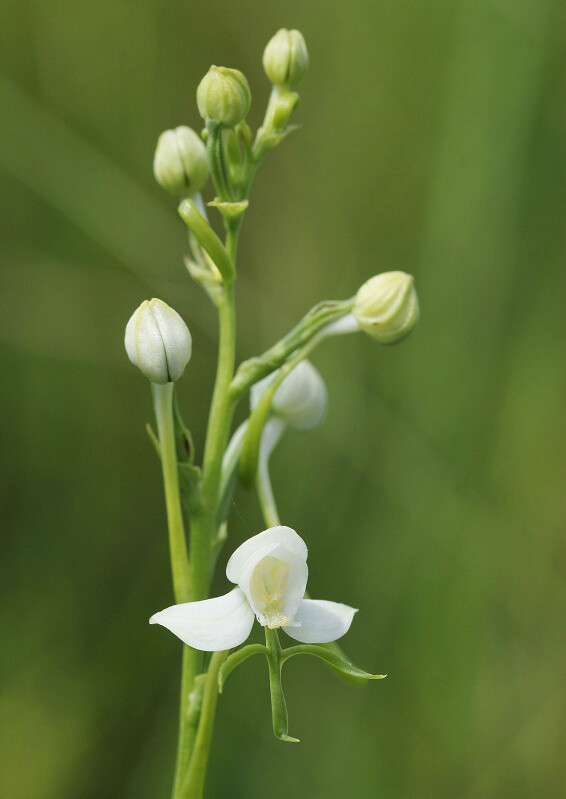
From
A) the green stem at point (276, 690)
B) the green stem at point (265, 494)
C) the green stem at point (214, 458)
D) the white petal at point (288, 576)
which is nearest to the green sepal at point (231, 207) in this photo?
the green stem at point (214, 458)

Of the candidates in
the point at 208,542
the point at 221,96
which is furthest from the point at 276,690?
the point at 221,96

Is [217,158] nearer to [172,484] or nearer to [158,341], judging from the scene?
[158,341]

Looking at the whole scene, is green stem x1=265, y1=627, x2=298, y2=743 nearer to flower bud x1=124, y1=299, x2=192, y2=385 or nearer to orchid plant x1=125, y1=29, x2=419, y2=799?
orchid plant x1=125, y1=29, x2=419, y2=799

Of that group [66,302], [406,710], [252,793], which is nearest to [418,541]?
[406,710]

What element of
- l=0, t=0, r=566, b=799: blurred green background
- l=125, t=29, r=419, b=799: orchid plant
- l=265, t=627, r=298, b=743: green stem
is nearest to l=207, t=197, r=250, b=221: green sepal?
l=125, t=29, r=419, b=799: orchid plant

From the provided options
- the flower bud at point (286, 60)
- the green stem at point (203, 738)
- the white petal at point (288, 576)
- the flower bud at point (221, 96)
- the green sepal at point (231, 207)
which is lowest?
the green stem at point (203, 738)

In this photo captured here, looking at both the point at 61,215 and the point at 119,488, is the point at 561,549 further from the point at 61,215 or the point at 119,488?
the point at 61,215

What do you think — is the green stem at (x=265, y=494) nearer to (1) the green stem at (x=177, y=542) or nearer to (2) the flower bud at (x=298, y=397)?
(2) the flower bud at (x=298, y=397)
